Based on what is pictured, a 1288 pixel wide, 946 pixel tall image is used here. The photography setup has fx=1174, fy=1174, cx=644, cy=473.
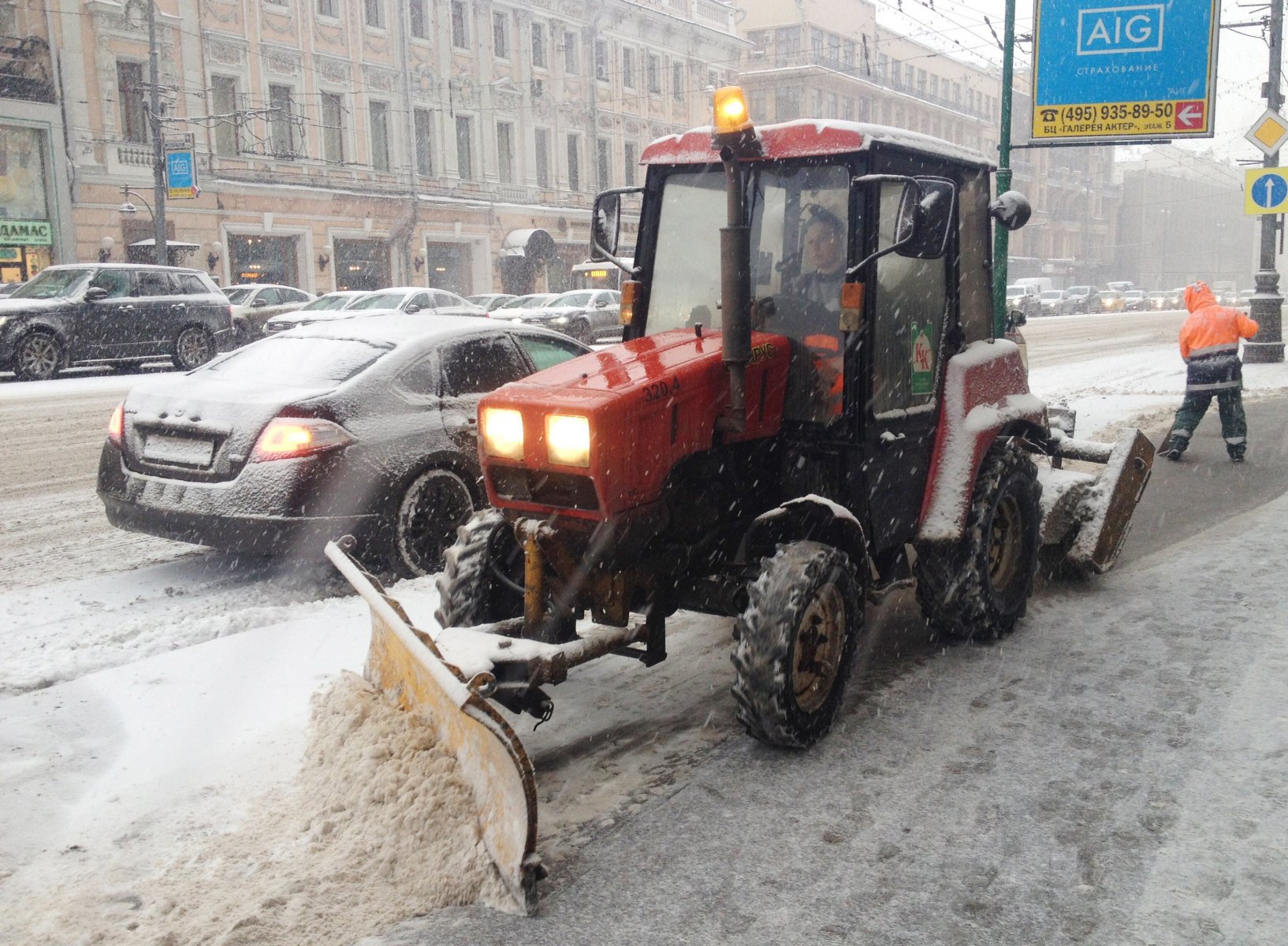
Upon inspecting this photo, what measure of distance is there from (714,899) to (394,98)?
39.7 metres

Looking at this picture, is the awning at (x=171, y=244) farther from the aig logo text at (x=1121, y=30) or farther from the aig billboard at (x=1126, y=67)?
the aig logo text at (x=1121, y=30)

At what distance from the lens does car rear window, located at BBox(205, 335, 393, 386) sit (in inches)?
264

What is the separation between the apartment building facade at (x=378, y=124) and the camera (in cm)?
3161

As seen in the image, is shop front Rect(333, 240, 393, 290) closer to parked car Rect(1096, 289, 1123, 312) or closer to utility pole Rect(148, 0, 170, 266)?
utility pole Rect(148, 0, 170, 266)

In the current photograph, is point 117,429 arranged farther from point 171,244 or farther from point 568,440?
point 171,244

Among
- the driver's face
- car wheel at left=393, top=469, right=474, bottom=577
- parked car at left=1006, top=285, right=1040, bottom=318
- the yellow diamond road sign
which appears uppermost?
the yellow diamond road sign

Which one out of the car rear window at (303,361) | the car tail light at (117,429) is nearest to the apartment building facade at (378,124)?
the car rear window at (303,361)

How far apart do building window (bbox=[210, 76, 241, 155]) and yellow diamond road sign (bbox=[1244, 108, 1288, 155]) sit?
26.9 meters

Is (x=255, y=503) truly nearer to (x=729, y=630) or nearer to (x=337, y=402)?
(x=337, y=402)

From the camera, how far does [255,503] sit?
615 centimetres

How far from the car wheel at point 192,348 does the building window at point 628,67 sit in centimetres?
3093

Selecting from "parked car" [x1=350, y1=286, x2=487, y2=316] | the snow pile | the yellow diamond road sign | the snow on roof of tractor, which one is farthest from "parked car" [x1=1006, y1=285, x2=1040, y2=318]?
the snow pile

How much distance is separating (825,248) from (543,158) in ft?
141

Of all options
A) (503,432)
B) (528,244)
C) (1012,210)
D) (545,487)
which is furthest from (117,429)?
(528,244)
